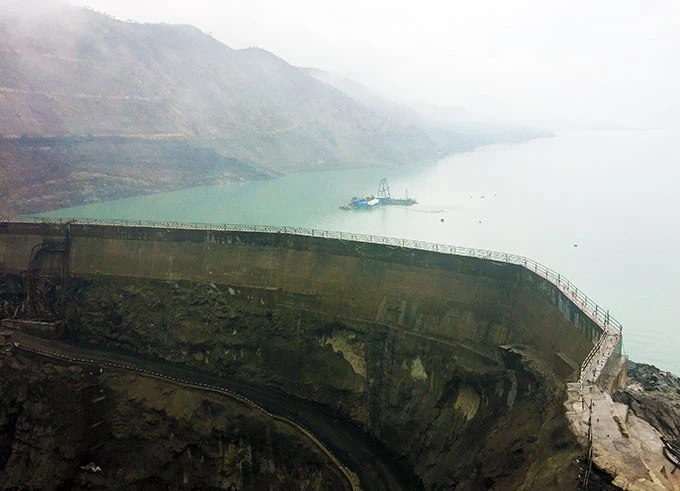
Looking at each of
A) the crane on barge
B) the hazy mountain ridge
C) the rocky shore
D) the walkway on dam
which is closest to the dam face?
the walkway on dam

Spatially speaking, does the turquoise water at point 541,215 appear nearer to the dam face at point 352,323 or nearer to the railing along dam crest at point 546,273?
the railing along dam crest at point 546,273

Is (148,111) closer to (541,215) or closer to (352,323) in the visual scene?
(541,215)

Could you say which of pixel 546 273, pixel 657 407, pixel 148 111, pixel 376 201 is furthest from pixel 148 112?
pixel 657 407

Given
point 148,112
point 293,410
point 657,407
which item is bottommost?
point 293,410

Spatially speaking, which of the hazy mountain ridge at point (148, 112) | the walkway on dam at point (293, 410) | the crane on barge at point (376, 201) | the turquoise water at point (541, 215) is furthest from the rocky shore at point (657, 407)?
the hazy mountain ridge at point (148, 112)

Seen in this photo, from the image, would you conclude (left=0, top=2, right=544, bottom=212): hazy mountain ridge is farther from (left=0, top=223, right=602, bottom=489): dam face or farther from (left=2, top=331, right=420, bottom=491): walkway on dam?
(left=2, top=331, right=420, bottom=491): walkway on dam

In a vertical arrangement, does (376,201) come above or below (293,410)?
above
